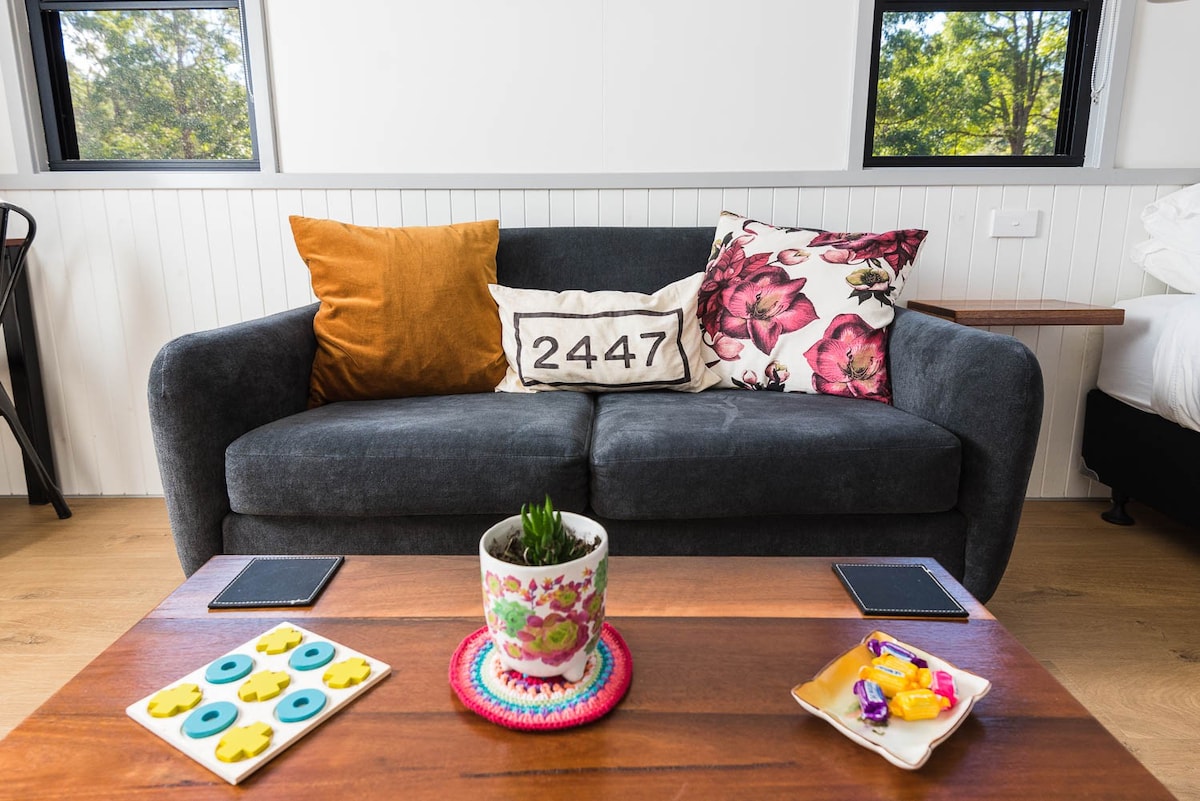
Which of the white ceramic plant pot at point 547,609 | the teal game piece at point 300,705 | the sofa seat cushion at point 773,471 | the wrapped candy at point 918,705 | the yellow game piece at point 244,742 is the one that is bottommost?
the sofa seat cushion at point 773,471

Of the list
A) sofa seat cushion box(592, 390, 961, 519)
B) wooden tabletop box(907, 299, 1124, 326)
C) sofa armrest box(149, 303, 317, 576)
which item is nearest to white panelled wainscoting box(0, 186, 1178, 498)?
wooden tabletop box(907, 299, 1124, 326)

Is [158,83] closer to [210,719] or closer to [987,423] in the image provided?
[210,719]

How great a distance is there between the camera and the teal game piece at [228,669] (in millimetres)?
672

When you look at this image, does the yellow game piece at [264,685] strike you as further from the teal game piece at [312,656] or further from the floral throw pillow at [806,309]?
the floral throw pillow at [806,309]

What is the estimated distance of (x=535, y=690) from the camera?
26.0 inches

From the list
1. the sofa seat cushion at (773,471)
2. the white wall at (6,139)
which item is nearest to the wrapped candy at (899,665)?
the sofa seat cushion at (773,471)

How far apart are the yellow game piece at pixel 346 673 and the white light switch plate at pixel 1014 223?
221 centimetres

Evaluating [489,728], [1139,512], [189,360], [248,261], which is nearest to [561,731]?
[489,728]

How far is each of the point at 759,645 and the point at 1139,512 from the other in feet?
6.72

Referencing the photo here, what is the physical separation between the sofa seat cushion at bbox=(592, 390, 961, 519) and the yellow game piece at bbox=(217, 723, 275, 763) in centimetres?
82

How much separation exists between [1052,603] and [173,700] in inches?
67.9

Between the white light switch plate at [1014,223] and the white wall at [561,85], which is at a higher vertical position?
the white wall at [561,85]

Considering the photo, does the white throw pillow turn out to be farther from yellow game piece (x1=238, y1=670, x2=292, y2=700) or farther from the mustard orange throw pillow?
yellow game piece (x1=238, y1=670, x2=292, y2=700)

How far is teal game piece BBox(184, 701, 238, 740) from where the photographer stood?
0.60m
